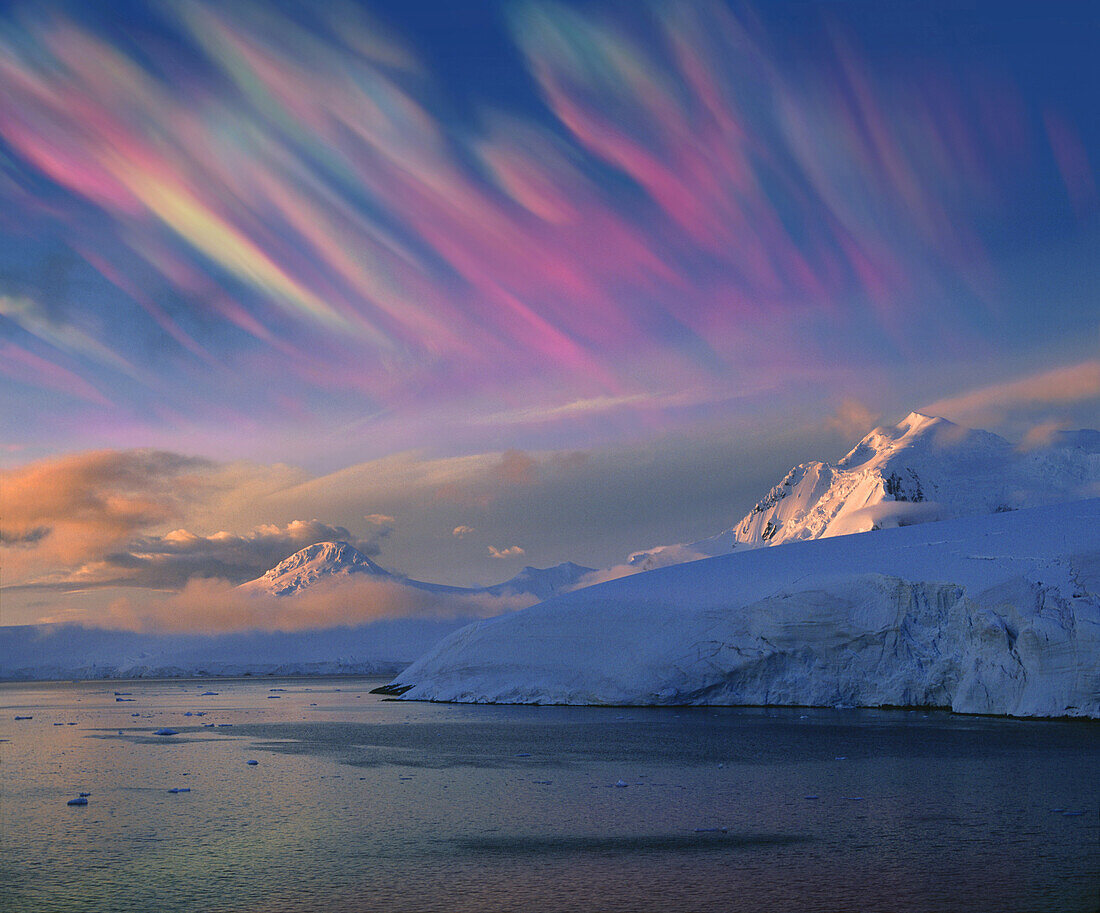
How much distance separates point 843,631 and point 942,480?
426 feet

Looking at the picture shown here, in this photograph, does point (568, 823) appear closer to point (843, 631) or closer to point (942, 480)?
point (843, 631)

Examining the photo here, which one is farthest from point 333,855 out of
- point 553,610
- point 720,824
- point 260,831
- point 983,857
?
point 553,610

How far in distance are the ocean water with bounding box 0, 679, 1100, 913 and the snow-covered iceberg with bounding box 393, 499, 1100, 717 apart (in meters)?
5.88

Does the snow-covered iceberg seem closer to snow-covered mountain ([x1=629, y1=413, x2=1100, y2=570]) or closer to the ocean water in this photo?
the ocean water

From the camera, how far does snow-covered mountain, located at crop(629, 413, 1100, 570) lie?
14188cm

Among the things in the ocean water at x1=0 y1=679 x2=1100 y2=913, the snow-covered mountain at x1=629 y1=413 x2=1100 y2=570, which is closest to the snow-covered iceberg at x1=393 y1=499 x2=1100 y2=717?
the ocean water at x1=0 y1=679 x2=1100 y2=913

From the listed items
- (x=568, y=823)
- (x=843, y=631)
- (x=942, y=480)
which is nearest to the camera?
(x=568, y=823)

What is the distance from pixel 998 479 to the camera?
155 meters

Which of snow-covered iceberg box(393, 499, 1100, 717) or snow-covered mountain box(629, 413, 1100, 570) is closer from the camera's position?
snow-covered iceberg box(393, 499, 1100, 717)

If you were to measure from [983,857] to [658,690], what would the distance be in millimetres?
34278

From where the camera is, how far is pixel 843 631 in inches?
1818

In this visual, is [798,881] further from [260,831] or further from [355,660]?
[355,660]

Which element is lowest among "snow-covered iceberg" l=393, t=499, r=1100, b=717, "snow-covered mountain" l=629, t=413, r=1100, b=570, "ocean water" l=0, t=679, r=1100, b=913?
Answer: "ocean water" l=0, t=679, r=1100, b=913

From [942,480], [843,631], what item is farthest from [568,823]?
[942,480]
